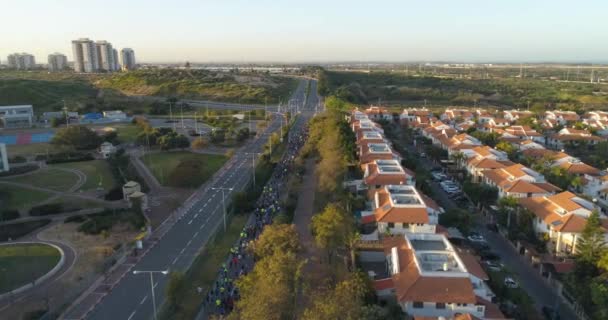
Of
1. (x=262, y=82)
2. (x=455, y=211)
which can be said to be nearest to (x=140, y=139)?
(x=455, y=211)

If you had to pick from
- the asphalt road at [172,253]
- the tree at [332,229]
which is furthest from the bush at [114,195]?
the tree at [332,229]

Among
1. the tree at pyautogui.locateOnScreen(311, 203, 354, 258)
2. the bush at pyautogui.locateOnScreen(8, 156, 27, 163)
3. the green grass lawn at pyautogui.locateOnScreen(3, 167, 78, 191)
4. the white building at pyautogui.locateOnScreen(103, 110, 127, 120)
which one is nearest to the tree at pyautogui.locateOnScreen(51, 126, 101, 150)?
the bush at pyautogui.locateOnScreen(8, 156, 27, 163)

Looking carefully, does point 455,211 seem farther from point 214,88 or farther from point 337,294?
point 214,88

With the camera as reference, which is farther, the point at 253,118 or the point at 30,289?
the point at 253,118

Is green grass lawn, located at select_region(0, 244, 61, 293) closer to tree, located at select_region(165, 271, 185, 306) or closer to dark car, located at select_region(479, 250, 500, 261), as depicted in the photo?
tree, located at select_region(165, 271, 185, 306)

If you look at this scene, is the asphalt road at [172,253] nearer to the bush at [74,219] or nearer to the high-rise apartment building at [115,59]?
the bush at [74,219]
